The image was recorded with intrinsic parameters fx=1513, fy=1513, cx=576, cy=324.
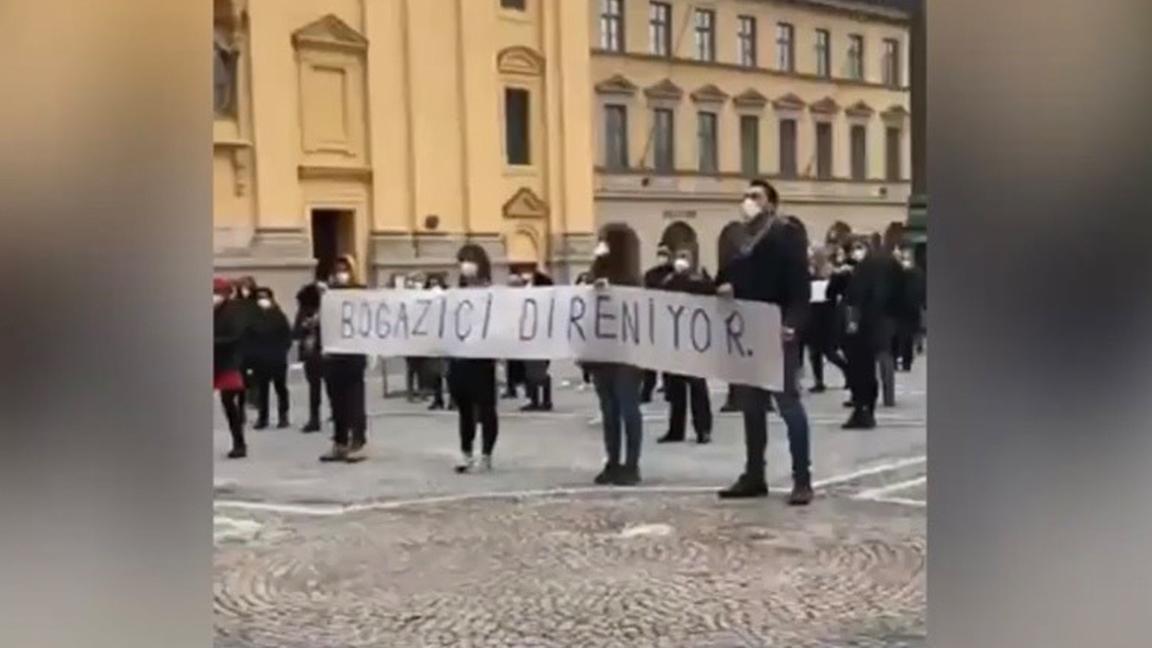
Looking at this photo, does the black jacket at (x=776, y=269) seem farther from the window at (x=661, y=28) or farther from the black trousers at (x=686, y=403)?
the window at (x=661, y=28)

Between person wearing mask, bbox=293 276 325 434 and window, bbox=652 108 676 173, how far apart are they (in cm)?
61

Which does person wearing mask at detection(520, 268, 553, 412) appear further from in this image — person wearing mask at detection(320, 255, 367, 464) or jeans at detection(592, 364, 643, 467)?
person wearing mask at detection(320, 255, 367, 464)

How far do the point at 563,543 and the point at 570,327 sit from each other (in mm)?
400

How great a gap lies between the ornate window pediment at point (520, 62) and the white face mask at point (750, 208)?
16.2 inches

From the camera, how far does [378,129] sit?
2576mm

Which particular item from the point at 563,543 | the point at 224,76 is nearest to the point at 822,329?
the point at 563,543

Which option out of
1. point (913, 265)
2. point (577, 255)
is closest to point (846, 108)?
point (913, 265)

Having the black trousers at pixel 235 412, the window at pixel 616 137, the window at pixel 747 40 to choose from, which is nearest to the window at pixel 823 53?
the window at pixel 747 40

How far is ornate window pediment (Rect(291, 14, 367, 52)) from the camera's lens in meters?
2.54

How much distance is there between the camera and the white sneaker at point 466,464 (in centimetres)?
266
